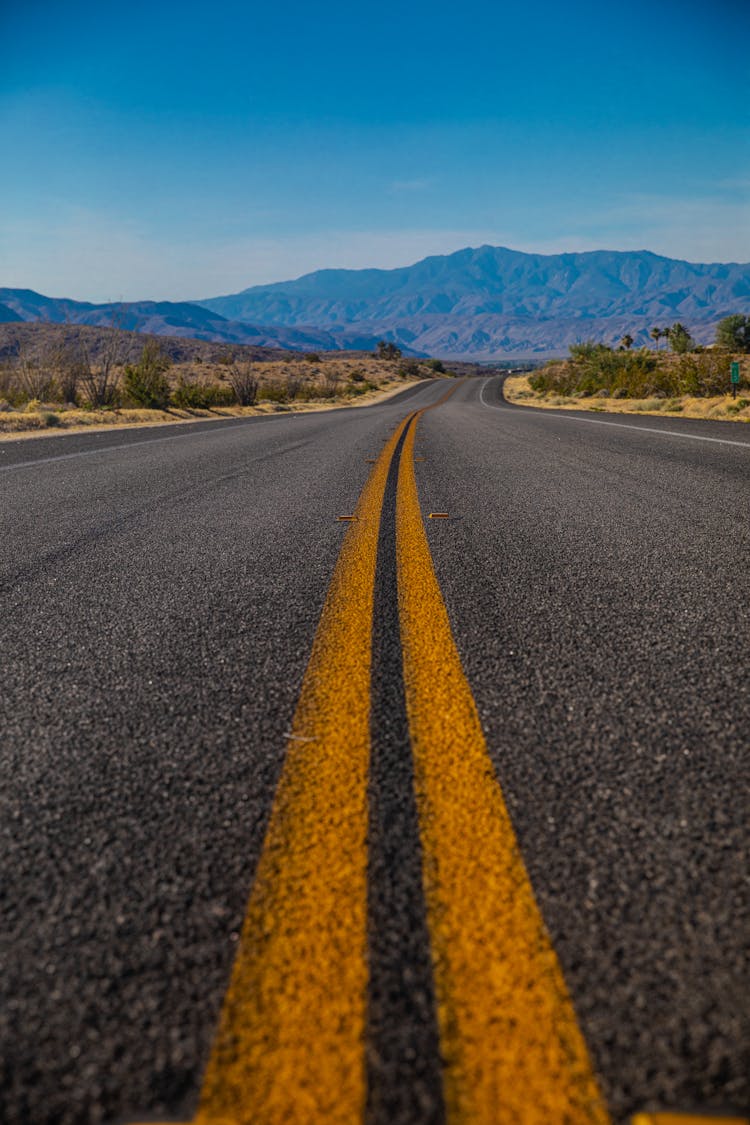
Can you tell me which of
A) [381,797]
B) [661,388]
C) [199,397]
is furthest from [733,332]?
[381,797]

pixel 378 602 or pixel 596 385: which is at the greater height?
pixel 596 385

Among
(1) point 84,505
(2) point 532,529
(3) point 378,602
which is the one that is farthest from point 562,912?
(1) point 84,505

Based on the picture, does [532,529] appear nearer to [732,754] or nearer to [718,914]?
[732,754]

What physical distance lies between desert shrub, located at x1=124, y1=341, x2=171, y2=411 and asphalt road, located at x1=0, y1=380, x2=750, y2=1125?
19901 millimetres

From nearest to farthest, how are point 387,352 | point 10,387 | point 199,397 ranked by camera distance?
1. point 10,387
2. point 199,397
3. point 387,352

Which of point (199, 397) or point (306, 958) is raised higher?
point (199, 397)

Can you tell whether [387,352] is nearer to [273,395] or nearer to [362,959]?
[273,395]

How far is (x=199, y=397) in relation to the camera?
24.3 meters

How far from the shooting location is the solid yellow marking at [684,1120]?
690mm

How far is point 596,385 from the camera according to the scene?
1341 inches

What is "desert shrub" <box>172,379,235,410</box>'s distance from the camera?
23375 millimetres

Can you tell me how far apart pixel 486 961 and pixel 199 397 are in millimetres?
25064

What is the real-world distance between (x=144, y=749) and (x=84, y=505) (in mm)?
4006

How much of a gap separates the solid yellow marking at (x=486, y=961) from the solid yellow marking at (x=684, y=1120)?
4 cm
